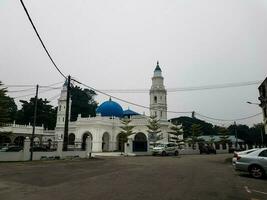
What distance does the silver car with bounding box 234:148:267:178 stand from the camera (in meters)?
13.3

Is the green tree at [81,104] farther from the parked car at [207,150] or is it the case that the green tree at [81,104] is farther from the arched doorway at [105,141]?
the parked car at [207,150]

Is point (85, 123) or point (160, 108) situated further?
point (160, 108)

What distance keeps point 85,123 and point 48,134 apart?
12990 mm

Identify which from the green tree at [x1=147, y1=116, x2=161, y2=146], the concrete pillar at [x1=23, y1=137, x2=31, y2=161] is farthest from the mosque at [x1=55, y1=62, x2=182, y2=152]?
the concrete pillar at [x1=23, y1=137, x2=31, y2=161]

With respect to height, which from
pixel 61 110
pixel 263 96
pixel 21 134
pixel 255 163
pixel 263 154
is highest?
pixel 61 110

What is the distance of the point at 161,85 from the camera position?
59.4m

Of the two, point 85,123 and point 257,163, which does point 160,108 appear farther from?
point 257,163

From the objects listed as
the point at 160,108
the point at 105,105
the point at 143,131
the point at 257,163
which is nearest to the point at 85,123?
the point at 105,105

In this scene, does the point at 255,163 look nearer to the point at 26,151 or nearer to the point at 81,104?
the point at 26,151

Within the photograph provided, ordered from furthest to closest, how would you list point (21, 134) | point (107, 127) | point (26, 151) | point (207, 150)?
1. point (107, 127)
2. point (21, 134)
3. point (207, 150)
4. point (26, 151)

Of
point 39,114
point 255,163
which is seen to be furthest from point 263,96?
point 39,114

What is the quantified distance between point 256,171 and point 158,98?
149 feet

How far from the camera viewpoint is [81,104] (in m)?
84.1

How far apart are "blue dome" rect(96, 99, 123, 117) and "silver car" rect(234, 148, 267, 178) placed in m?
44.9
